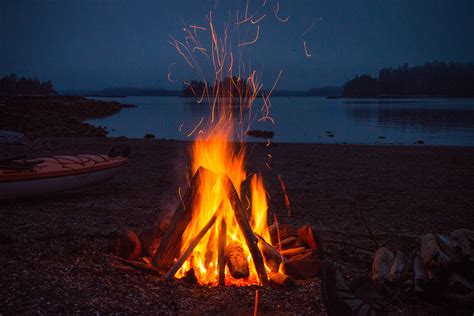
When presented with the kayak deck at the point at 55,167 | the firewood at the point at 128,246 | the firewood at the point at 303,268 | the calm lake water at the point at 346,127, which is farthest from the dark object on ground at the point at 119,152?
the calm lake water at the point at 346,127

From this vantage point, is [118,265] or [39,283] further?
[118,265]

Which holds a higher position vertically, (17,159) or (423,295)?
→ (17,159)

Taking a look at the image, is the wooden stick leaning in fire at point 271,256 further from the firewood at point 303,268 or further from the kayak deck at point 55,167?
the kayak deck at point 55,167

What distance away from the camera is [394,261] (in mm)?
5531

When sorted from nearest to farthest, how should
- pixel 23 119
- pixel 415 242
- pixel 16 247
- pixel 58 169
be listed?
pixel 16 247 < pixel 415 242 < pixel 58 169 < pixel 23 119

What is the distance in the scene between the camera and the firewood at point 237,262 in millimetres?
5590

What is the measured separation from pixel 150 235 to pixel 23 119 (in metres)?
35.6

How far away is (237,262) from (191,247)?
63 cm

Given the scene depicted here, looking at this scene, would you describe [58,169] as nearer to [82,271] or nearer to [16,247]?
[16,247]

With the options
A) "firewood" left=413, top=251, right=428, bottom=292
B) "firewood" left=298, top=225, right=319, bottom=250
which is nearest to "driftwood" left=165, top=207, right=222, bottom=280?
"firewood" left=298, top=225, right=319, bottom=250

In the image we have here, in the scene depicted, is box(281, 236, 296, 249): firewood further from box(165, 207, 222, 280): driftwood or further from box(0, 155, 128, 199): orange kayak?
box(0, 155, 128, 199): orange kayak

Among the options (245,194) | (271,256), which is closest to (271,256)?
(271,256)

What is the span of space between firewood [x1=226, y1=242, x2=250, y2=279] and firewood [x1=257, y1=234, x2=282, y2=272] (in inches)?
12.0

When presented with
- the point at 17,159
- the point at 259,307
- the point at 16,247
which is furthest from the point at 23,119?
the point at 259,307
